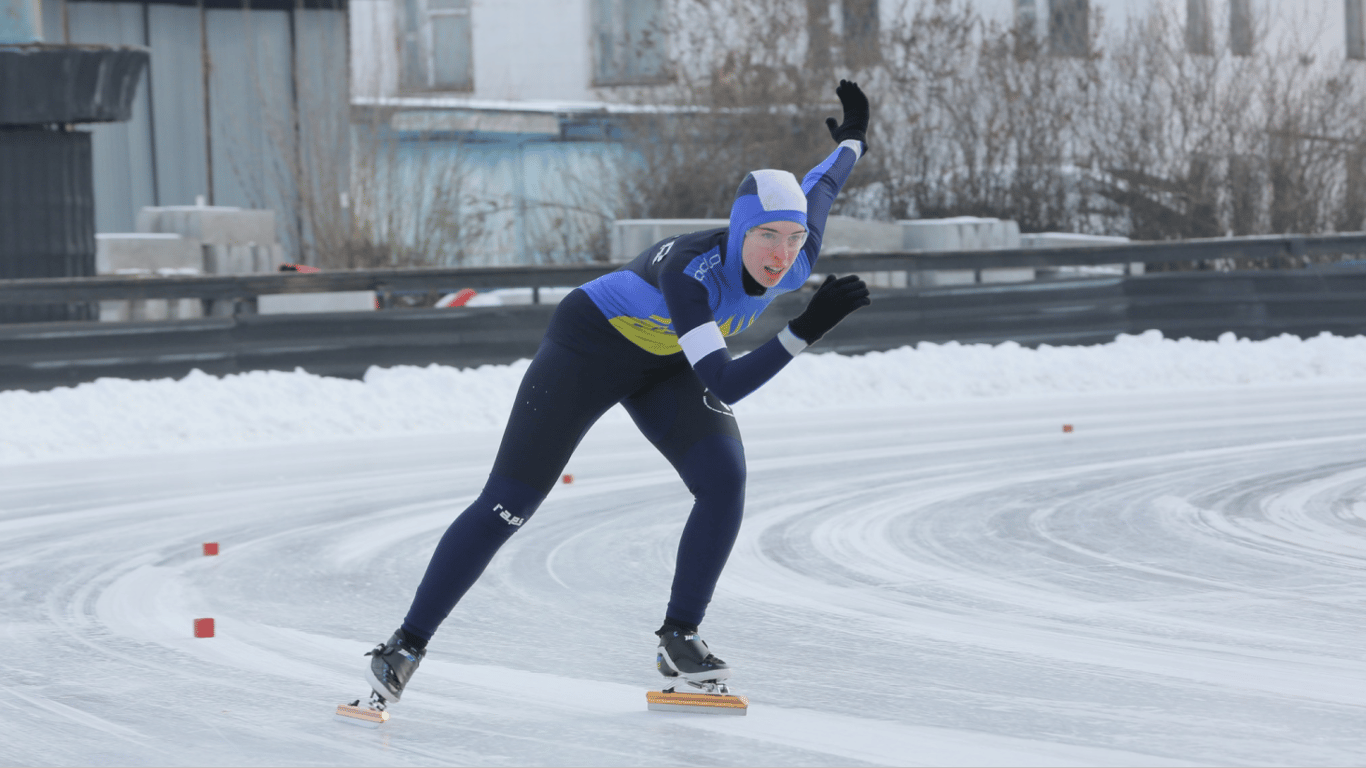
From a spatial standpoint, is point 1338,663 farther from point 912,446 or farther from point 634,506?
point 912,446

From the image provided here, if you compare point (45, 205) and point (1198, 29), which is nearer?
point (45, 205)

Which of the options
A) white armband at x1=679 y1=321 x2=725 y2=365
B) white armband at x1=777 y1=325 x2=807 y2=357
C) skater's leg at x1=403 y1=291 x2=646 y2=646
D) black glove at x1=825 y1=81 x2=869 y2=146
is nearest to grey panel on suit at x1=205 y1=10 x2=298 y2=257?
black glove at x1=825 y1=81 x2=869 y2=146

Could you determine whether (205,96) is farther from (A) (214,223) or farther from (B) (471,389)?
(B) (471,389)

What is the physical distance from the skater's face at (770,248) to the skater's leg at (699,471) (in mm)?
444

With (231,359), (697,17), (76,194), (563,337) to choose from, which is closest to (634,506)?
(563,337)

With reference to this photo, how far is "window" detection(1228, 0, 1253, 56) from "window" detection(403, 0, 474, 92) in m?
12.0

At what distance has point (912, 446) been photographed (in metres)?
10.5

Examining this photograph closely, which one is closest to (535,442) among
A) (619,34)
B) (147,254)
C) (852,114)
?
(852,114)

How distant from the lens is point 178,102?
2017cm

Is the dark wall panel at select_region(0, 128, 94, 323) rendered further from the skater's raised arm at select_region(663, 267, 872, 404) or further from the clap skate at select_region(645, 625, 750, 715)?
the skater's raised arm at select_region(663, 267, 872, 404)

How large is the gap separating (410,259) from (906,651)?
1420 centimetres

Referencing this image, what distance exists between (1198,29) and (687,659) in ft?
70.5

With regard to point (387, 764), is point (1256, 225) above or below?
above

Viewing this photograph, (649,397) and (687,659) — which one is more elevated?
(649,397)
